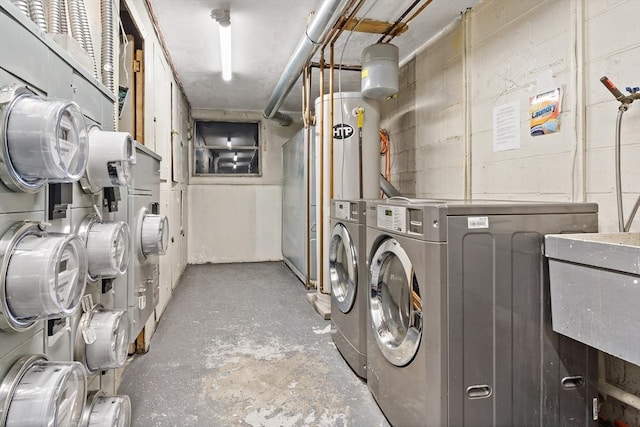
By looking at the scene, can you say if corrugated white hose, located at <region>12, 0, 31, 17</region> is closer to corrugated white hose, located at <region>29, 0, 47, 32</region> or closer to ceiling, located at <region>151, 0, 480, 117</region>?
corrugated white hose, located at <region>29, 0, 47, 32</region>

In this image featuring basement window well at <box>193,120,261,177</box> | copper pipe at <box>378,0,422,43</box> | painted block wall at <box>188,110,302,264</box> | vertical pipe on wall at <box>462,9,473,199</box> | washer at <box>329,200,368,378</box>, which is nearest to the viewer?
washer at <box>329,200,368,378</box>

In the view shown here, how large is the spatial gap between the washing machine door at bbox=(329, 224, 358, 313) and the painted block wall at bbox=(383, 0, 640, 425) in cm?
114

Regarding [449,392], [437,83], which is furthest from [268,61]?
[449,392]

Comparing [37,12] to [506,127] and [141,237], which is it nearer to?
[141,237]

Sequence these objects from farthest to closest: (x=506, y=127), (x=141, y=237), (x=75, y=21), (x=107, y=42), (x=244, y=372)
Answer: (x=506, y=127)
(x=244, y=372)
(x=141, y=237)
(x=107, y=42)
(x=75, y=21)

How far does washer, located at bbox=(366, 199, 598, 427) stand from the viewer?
4.32 ft

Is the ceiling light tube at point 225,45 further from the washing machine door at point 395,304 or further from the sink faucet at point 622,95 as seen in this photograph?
the sink faucet at point 622,95

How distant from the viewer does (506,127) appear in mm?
2355

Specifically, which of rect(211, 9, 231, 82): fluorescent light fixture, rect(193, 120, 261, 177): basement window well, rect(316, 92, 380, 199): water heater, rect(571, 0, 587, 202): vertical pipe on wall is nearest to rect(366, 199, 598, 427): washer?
rect(571, 0, 587, 202): vertical pipe on wall

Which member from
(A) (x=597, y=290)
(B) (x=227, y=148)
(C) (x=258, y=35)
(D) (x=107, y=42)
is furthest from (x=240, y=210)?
(A) (x=597, y=290)

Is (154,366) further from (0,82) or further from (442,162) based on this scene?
(442,162)

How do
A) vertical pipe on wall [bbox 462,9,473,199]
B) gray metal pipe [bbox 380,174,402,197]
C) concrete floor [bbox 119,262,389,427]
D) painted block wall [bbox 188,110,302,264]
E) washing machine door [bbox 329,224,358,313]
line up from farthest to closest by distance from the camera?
painted block wall [bbox 188,110,302,264] < gray metal pipe [bbox 380,174,402,197] < vertical pipe on wall [bbox 462,9,473,199] < washing machine door [bbox 329,224,358,313] < concrete floor [bbox 119,262,389,427]

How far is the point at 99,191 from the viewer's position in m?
1.34

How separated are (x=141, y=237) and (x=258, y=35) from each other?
222cm
